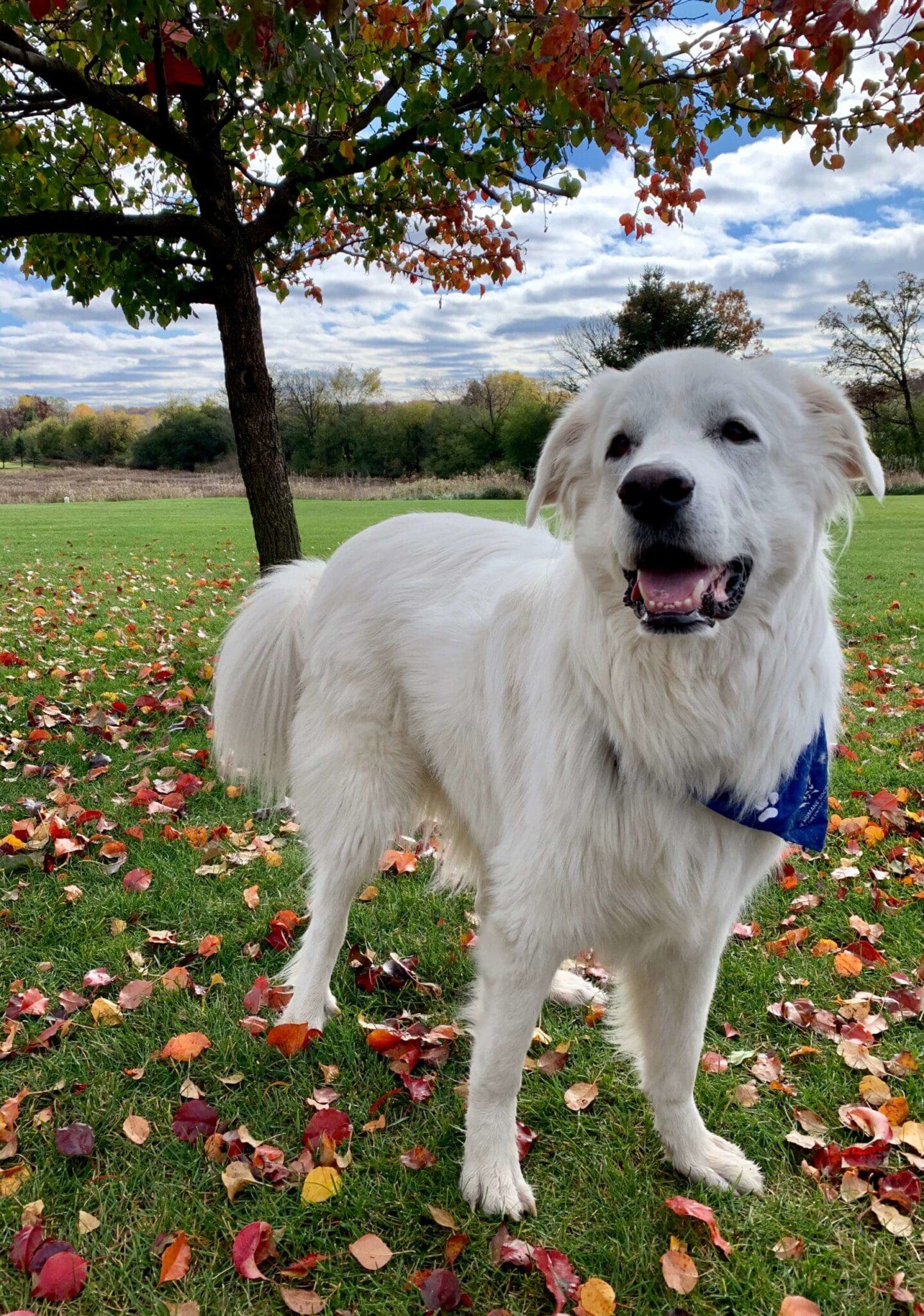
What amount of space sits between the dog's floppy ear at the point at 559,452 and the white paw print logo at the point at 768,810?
0.97m

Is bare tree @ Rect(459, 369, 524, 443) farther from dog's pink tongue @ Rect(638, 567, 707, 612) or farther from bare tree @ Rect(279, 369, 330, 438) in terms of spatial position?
dog's pink tongue @ Rect(638, 567, 707, 612)

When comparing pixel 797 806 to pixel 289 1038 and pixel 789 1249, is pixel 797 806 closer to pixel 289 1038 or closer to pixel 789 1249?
pixel 789 1249

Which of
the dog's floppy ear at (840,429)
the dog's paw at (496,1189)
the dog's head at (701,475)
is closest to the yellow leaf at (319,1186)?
the dog's paw at (496,1189)

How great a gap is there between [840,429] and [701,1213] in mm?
2125

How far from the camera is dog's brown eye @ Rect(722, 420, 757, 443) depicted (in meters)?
2.09

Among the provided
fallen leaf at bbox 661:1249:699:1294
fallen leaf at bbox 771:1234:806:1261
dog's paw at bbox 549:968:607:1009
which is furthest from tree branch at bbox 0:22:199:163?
fallen leaf at bbox 771:1234:806:1261

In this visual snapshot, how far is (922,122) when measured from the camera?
4.64 meters

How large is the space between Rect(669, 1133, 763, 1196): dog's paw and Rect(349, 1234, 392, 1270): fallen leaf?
2.91 feet

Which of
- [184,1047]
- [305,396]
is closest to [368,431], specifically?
[305,396]

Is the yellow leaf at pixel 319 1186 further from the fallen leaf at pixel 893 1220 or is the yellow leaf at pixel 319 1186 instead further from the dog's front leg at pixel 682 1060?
the fallen leaf at pixel 893 1220

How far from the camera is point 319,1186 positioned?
233 centimetres

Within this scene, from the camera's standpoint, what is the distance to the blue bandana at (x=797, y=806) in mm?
2113

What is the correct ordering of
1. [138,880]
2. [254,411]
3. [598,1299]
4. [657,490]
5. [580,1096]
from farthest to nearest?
[254,411]
[138,880]
[580,1096]
[598,1299]
[657,490]

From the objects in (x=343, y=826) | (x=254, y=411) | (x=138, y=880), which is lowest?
(x=138, y=880)
